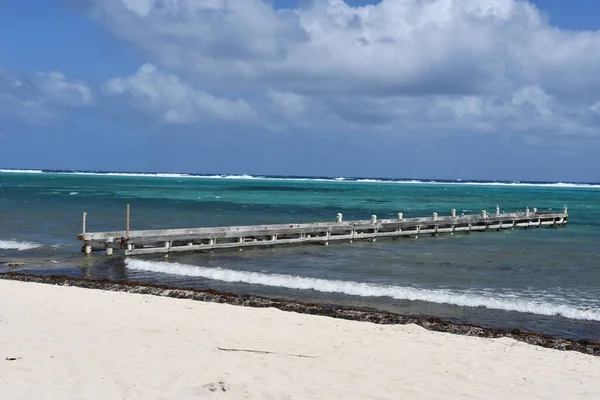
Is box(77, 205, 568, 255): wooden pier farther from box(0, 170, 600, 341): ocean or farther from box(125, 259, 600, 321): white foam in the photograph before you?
box(125, 259, 600, 321): white foam

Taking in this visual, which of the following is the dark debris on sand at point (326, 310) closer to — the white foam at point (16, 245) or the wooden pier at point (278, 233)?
the wooden pier at point (278, 233)

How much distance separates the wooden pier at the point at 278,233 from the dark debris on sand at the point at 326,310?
6377 mm

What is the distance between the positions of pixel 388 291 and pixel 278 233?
43.0 feet

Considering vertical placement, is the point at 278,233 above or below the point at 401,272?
above

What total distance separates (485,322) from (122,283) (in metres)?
10.9

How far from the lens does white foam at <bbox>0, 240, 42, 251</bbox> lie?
2680 cm

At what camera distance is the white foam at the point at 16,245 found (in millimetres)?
26797

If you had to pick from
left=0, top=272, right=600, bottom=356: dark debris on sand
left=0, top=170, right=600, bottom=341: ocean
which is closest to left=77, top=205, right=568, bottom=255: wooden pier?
left=0, top=170, right=600, bottom=341: ocean

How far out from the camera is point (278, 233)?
30.8 m

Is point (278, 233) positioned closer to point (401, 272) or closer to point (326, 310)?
point (401, 272)

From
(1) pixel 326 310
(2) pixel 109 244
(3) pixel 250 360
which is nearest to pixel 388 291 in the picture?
(1) pixel 326 310

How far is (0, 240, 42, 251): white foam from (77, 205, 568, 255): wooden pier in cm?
313

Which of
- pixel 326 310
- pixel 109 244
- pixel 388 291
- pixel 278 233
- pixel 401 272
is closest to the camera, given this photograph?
pixel 326 310

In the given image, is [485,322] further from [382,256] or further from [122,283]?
[382,256]
